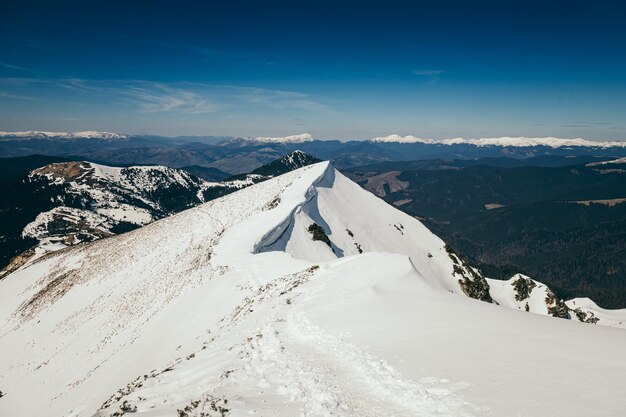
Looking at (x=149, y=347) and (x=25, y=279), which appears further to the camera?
(x=25, y=279)

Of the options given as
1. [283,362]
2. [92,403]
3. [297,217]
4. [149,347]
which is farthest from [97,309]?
[283,362]

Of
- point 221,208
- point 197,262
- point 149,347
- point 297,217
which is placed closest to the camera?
point 149,347

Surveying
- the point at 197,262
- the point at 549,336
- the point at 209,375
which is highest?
the point at 549,336

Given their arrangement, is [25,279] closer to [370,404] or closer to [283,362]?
[283,362]

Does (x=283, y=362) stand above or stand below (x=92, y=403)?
above

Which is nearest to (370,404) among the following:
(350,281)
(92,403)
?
(350,281)

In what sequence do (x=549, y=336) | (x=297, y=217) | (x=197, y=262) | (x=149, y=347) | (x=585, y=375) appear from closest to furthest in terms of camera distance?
1. (x=585, y=375)
2. (x=549, y=336)
3. (x=149, y=347)
4. (x=197, y=262)
5. (x=297, y=217)
